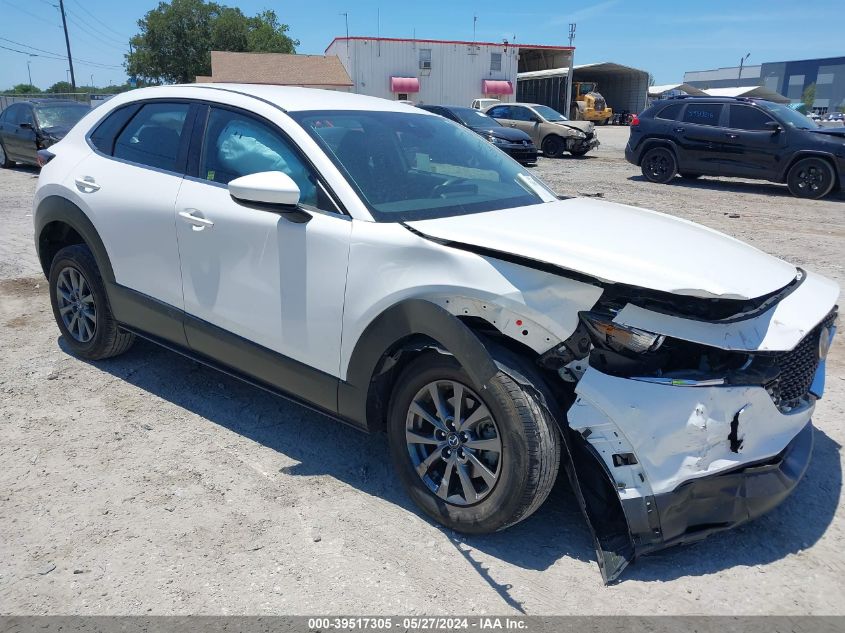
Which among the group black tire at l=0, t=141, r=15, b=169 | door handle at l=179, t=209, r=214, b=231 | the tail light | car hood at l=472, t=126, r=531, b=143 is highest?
the tail light

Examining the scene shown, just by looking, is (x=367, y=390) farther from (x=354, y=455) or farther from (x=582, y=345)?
(x=582, y=345)

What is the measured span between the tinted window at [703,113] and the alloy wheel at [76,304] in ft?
42.0

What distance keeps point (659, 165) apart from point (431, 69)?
36.4 m

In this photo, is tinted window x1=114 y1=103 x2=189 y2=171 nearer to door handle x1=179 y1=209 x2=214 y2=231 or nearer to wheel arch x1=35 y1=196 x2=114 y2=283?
door handle x1=179 y1=209 x2=214 y2=231

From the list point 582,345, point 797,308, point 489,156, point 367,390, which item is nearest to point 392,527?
point 367,390

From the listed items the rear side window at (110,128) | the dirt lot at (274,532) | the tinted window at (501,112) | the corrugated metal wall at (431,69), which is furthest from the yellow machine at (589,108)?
the rear side window at (110,128)

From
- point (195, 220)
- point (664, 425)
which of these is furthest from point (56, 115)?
point (664, 425)

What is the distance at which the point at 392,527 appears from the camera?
118 inches

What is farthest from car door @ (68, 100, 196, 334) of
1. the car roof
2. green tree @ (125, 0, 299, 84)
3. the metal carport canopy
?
green tree @ (125, 0, 299, 84)

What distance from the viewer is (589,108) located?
155ft

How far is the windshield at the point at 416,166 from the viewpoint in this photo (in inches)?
127

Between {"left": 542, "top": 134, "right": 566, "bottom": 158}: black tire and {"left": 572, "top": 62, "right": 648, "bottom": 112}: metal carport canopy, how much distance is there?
34.6 meters

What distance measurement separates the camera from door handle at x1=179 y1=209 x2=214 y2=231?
3524 mm

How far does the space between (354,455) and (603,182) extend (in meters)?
12.7
